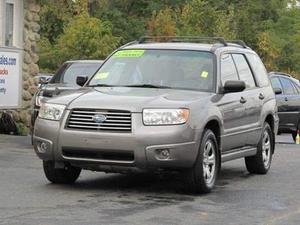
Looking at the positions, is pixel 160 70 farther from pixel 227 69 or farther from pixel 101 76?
pixel 227 69

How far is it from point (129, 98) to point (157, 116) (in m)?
0.46

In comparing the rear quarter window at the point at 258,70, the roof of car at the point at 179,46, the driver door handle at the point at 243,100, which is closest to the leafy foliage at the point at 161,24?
the rear quarter window at the point at 258,70

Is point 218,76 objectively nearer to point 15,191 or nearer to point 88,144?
point 88,144

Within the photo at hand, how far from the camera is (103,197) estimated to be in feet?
27.6

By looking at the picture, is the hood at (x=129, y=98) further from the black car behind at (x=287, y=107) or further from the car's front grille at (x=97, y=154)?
the black car behind at (x=287, y=107)

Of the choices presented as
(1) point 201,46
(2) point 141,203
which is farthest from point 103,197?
(1) point 201,46

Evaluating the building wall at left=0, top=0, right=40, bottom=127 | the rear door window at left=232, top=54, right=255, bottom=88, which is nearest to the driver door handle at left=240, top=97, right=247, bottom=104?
the rear door window at left=232, top=54, right=255, bottom=88

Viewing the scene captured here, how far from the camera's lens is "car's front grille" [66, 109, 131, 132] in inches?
330

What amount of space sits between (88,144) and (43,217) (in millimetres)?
1408

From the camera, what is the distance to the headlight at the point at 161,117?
8.34m

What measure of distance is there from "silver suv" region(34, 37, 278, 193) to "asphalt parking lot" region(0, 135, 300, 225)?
34 cm

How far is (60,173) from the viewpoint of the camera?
30.2 feet

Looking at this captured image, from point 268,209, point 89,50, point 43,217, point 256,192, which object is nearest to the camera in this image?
point 43,217

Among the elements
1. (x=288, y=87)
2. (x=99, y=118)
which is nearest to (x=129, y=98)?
(x=99, y=118)
